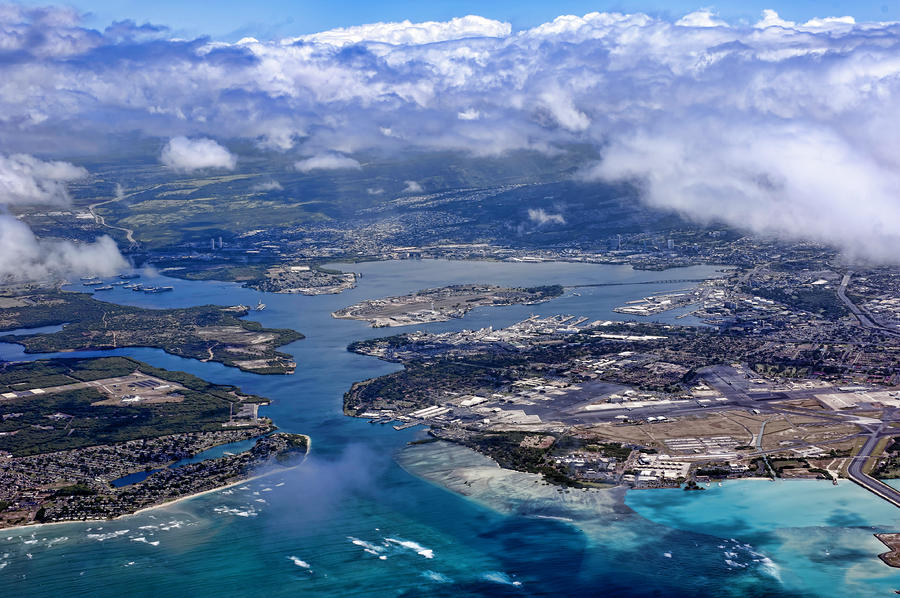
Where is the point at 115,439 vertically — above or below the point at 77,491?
above

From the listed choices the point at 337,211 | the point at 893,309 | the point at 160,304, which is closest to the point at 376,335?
the point at 160,304

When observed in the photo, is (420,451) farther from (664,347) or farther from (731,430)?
(664,347)

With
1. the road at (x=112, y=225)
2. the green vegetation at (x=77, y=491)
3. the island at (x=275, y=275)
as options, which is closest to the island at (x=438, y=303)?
the island at (x=275, y=275)

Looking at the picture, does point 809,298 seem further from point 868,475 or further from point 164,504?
point 164,504

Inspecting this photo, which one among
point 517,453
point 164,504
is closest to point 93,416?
point 164,504

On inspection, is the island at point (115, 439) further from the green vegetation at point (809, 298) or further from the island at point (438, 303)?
the green vegetation at point (809, 298)
